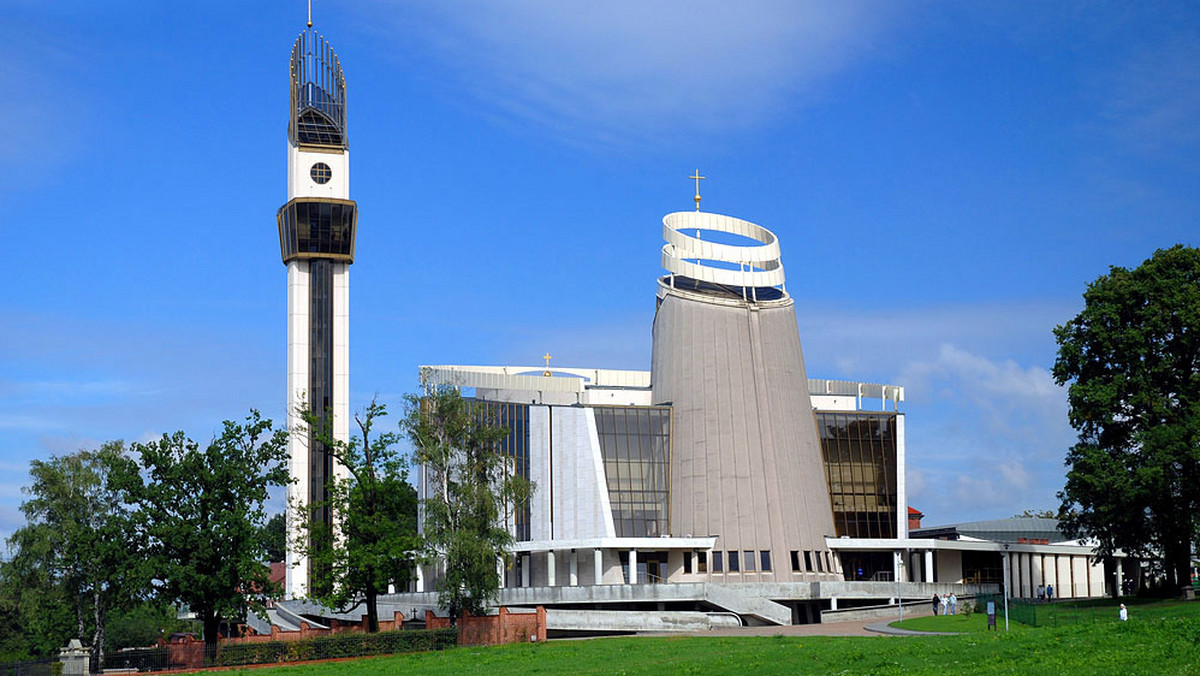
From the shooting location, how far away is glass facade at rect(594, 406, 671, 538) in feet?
248

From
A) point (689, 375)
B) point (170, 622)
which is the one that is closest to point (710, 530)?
point (689, 375)

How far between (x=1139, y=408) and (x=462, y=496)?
3158 centimetres

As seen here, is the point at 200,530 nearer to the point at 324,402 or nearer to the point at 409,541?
the point at 409,541

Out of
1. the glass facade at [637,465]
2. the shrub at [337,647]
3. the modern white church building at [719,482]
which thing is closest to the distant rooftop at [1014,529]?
the modern white church building at [719,482]

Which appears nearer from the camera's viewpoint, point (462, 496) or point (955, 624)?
point (955, 624)

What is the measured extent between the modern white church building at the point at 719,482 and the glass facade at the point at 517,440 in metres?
0.09

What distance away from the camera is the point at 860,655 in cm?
3203

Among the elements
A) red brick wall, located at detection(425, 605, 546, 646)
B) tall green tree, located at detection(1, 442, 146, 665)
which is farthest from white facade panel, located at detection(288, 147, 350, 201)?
red brick wall, located at detection(425, 605, 546, 646)

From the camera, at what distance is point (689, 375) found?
77.5 metres

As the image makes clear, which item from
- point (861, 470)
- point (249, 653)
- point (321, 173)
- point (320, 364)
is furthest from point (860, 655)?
point (321, 173)

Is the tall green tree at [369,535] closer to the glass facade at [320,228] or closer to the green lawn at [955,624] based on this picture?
the green lawn at [955,624]

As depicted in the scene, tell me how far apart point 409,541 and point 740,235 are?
35.9 meters

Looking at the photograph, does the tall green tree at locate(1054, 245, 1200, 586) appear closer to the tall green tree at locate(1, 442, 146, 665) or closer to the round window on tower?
the tall green tree at locate(1, 442, 146, 665)

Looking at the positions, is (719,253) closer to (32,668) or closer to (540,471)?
(540,471)
